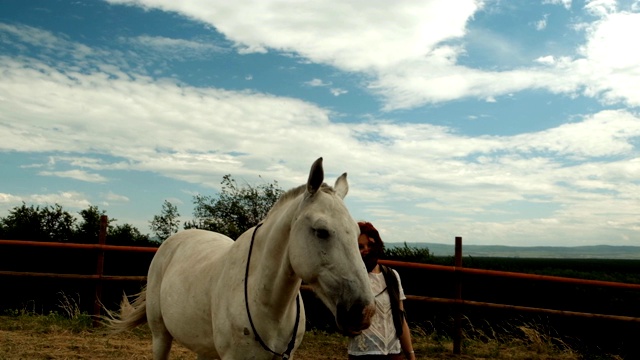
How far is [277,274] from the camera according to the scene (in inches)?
97.6

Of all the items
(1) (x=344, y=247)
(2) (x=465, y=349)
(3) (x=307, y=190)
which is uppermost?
(3) (x=307, y=190)

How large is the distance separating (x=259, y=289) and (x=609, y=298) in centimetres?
669

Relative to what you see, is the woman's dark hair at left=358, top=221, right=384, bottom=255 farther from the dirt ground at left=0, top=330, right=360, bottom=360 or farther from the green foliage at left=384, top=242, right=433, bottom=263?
the green foliage at left=384, top=242, right=433, bottom=263

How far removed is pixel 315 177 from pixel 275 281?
0.56 m

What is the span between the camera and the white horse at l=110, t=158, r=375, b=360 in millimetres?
2127

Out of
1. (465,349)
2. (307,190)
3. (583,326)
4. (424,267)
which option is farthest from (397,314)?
(583,326)

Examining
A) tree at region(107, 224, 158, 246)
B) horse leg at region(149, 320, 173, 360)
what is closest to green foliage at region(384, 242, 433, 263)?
tree at region(107, 224, 158, 246)

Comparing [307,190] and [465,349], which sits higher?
[307,190]

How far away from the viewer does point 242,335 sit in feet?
8.20

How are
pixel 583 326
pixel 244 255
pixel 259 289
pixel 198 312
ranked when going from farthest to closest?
1. pixel 583 326
2. pixel 198 312
3. pixel 244 255
4. pixel 259 289

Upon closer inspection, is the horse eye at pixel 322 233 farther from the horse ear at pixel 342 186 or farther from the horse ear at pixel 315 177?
the horse ear at pixel 342 186

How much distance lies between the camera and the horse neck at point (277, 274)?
244cm

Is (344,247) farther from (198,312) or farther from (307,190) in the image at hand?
(198,312)

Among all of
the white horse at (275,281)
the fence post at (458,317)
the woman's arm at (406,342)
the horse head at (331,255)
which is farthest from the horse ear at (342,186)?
the fence post at (458,317)
